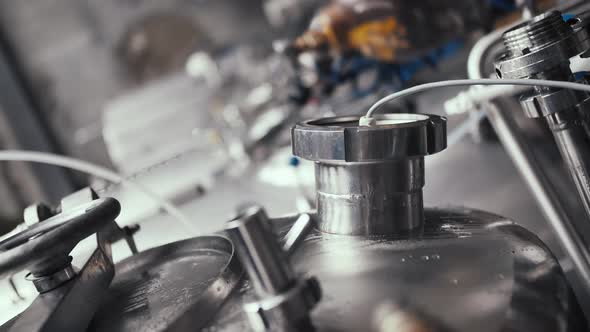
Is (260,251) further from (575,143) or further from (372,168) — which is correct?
(575,143)

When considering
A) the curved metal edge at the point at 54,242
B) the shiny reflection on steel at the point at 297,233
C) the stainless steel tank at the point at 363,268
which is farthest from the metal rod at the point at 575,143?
the curved metal edge at the point at 54,242

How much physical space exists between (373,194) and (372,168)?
0.10 feet

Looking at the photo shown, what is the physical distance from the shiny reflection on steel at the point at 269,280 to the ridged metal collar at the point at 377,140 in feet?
0.47

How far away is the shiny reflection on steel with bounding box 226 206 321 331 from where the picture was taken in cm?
37

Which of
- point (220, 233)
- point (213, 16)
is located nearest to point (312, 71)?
point (220, 233)

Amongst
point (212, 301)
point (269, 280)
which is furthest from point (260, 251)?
point (212, 301)

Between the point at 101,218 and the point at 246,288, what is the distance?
0.53 feet

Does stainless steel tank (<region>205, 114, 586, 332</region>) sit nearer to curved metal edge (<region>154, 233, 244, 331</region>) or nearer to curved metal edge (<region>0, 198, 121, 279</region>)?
curved metal edge (<region>154, 233, 244, 331</region>)

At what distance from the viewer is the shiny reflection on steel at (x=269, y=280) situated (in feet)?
1.23

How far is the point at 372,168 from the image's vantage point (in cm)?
51

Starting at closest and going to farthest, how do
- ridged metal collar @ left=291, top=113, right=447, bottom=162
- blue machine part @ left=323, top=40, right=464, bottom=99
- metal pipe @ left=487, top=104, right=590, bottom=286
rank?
1. ridged metal collar @ left=291, top=113, right=447, bottom=162
2. metal pipe @ left=487, top=104, right=590, bottom=286
3. blue machine part @ left=323, top=40, right=464, bottom=99

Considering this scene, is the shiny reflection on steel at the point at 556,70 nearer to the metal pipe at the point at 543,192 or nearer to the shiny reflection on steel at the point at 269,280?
the metal pipe at the point at 543,192

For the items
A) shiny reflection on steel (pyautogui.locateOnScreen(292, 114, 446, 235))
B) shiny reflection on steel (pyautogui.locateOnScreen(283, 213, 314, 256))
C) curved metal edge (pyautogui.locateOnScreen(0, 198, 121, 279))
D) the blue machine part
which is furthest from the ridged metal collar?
the blue machine part

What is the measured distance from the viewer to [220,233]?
2.12ft
